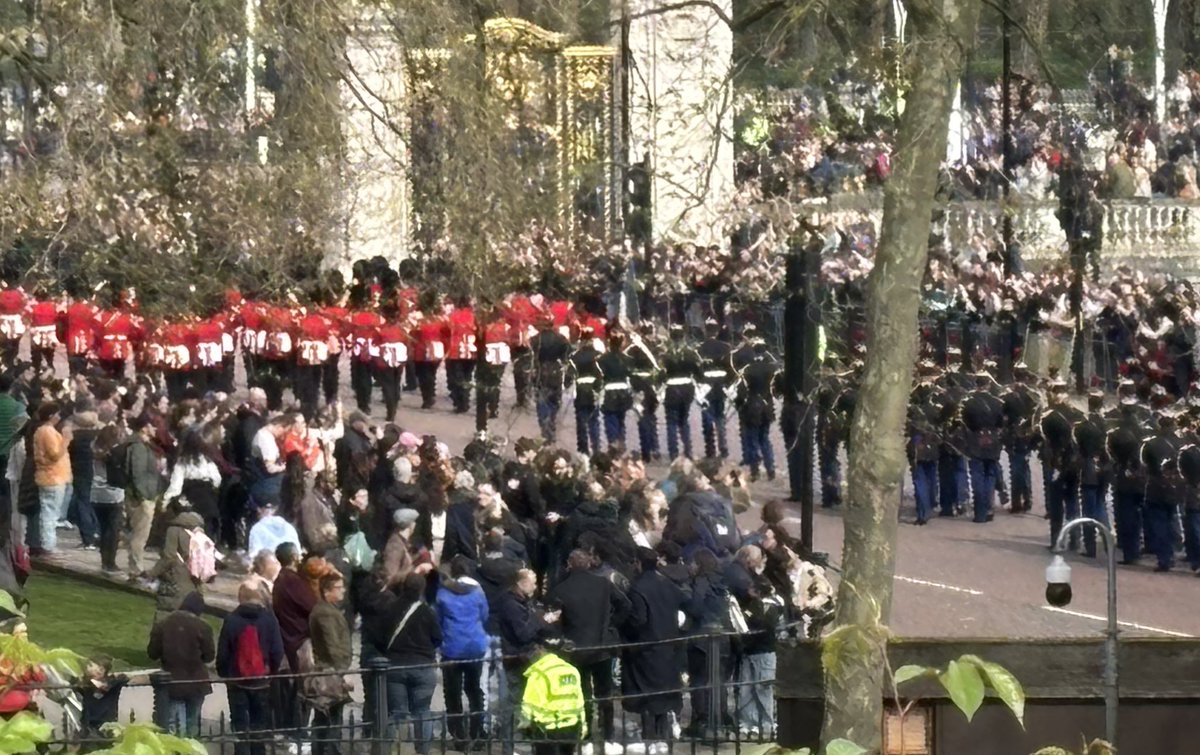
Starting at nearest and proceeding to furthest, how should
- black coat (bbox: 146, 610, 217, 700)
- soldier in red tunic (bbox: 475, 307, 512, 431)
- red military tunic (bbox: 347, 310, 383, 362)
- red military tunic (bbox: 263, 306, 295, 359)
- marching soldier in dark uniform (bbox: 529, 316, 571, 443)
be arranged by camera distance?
black coat (bbox: 146, 610, 217, 700) → marching soldier in dark uniform (bbox: 529, 316, 571, 443) → red military tunic (bbox: 263, 306, 295, 359) → soldier in red tunic (bbox: 475, 307, 512, 431) → red military tunic (bbox: 347, 310, 383, 362)

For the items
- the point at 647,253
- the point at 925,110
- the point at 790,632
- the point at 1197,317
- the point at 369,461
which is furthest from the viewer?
the point at 1197,317

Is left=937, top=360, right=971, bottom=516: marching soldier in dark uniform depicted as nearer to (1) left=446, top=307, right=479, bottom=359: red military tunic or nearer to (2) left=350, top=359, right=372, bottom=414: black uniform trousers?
(1) left=446, top=307, right=479, bottom=359: red military tunic

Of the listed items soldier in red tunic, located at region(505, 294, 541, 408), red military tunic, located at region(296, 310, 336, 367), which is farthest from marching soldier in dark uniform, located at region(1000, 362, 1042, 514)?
red military tunic, located at region(296, 310, 336, 367)

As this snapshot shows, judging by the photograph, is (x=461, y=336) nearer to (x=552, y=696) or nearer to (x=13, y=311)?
(x=13, y=311)

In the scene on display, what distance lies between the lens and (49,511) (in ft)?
74.9

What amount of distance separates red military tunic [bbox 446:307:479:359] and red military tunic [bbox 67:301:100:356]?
14.3ft

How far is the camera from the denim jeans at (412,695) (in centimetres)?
1562

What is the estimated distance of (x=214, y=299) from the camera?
757 inches

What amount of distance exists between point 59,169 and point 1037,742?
7138 mm

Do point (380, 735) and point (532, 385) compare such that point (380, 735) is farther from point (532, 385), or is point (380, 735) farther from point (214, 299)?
point (532, 385)

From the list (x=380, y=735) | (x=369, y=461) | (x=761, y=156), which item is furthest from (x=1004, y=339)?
(x=380, y=735)

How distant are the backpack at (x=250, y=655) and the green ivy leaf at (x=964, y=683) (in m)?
10.5

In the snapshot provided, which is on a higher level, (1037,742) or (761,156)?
(761,156)

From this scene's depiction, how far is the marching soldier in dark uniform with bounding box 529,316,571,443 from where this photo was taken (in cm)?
2711
